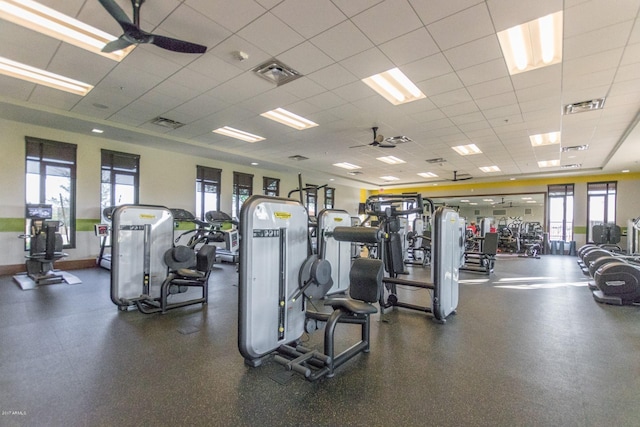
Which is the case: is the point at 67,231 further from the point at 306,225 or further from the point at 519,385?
the point at 519,385

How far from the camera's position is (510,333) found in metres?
3.41

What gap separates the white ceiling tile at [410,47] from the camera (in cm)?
341

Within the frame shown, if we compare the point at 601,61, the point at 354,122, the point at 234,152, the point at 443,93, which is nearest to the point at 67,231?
the point at 234,152

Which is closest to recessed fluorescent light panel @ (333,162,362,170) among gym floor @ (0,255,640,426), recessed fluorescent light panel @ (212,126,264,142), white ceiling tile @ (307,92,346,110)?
recessed fluorescent light panel @ (212,126,264,142)

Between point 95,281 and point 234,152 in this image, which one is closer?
point 95,281

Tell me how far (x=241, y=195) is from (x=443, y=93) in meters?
7.73

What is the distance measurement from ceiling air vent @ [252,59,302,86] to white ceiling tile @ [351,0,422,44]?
1268 millimetres

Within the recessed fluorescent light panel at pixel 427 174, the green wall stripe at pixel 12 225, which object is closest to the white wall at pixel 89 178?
the green wall stripe at pixel 12 225

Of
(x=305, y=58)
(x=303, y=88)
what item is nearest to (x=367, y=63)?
(x=305, y=58)

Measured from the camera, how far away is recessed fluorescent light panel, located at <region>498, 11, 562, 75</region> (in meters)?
3.30

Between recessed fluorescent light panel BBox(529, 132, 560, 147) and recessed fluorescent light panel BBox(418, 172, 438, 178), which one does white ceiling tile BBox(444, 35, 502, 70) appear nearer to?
recessed fluorescent light panel BBox(529, 132, 560, 147)

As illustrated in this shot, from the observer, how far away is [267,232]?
7.99ft

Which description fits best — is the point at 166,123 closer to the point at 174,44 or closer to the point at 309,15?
the point at 174,44

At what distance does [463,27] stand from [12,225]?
8850 mm
